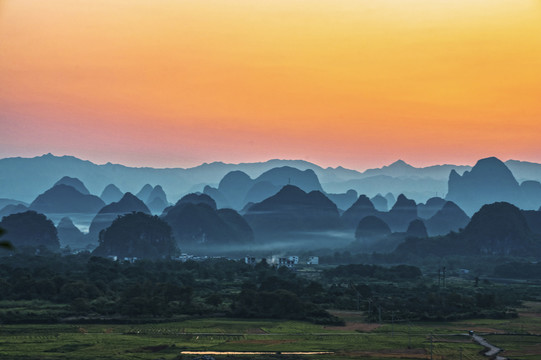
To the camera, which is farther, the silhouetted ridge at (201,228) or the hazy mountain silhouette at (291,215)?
the hazy mountain silhouette at (291,215)

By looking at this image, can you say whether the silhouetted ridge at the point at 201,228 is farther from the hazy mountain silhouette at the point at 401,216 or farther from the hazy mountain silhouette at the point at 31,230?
the hazy mountain silhouette at the point at 401,216

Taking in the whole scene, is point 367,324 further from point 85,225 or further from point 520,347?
point 85,225

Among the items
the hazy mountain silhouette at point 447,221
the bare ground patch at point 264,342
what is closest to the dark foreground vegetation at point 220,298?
the bare ground patch at point 264,342

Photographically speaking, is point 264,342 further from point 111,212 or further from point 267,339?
point 111,212

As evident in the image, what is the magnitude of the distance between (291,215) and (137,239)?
2094 inches

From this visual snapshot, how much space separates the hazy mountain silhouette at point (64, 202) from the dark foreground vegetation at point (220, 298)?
383 feet

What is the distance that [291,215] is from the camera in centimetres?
13862

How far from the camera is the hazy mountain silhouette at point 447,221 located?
454ft

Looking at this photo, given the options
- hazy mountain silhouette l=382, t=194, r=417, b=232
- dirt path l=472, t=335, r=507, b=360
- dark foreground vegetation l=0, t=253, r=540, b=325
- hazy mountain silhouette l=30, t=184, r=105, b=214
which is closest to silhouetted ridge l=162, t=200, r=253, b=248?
hazy mountain silhouette l=382, t=194, r=417, b=232

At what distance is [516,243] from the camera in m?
92.9

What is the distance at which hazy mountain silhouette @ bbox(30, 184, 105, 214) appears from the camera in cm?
16925

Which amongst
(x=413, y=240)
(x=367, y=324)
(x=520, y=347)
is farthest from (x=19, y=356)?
(x=413, y=240)

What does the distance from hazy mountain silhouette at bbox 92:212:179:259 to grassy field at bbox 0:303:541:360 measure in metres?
52.5

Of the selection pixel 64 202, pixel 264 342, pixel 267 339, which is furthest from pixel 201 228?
pixel 264 342
